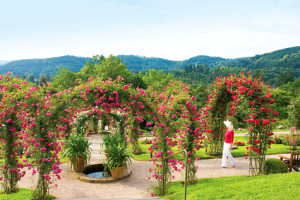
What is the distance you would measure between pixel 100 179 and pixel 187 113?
366 cm

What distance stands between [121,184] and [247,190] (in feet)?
12.7

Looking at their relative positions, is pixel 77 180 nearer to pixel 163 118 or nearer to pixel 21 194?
pixel 21 194

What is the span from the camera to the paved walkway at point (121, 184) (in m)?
6.82

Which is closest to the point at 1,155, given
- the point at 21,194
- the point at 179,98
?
the point at 21,194

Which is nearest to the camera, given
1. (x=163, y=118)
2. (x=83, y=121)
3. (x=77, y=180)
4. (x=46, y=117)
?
(x=46, y=117)

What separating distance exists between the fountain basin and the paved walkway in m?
0.14

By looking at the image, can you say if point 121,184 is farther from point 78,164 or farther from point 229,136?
point 229,136

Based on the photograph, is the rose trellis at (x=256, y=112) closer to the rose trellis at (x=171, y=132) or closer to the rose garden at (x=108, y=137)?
the rose garden at (x=108, y=137)

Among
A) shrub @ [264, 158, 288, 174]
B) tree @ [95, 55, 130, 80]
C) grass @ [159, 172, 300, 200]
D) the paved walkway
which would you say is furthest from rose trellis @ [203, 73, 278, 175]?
tree @ [95, 55, 130, 80]

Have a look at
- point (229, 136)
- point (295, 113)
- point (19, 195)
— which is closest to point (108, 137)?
point (19, 195)

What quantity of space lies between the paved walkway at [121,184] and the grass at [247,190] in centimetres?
117

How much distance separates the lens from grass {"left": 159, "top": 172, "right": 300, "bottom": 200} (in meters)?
5.52

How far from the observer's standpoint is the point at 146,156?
11.0m

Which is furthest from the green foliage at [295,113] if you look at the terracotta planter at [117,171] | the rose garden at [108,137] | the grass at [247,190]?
the terracotta planter at [117,171]
